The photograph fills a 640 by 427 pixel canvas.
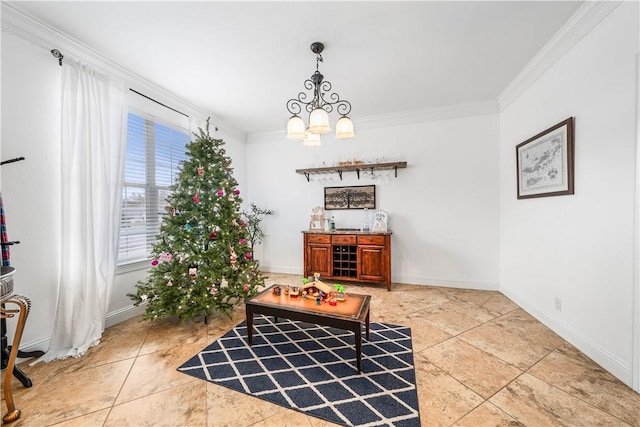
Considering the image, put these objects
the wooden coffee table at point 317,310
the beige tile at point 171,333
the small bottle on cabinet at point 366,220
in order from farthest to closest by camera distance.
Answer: the small bottle on cabinet at point 366,220 → the beige tile at point 171,333 → the wooden coffee table at point 317,310

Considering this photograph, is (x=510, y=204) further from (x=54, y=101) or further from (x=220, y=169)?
(x=54, y=101)

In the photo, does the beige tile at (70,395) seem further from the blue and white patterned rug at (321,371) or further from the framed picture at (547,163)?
the framed picture at (547,163)

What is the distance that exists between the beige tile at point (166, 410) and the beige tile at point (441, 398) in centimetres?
137

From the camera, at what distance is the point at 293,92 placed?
3.41 m

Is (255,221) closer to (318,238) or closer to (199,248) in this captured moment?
(318,238)

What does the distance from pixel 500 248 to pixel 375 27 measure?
3.51 metres

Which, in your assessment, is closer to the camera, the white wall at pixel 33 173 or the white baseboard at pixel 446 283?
the white wall at pixel 33 173

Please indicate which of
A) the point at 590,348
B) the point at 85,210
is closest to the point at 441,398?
the point at 590,348

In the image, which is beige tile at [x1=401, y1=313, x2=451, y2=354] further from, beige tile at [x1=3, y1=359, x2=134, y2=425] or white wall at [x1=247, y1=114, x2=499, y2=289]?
beige tile at [x1=3, y1=359, x2=134, y2=425]

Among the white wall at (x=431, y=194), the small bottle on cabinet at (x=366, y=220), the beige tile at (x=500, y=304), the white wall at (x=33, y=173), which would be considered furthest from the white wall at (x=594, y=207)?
the white wall at (x=33, y=173)

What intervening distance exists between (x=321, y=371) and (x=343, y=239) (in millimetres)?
2399

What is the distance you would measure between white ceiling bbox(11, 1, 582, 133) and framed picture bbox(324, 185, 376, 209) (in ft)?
5.26

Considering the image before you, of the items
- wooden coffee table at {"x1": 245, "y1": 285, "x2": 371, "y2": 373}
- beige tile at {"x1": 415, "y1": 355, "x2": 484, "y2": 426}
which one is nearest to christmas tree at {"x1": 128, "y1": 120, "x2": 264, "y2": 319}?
wooden coffee table at {"x1": 245, "y1": 285, "x2": 371, "y2": 373}

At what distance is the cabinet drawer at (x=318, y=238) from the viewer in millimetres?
4324
